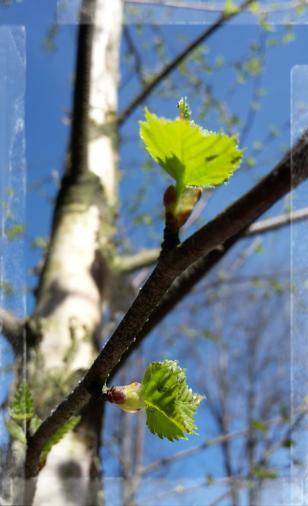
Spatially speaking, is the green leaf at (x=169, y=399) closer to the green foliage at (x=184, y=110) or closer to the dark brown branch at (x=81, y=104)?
the green foliage at (x=184, y=110)

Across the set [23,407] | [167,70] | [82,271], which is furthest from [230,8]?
[23,407]

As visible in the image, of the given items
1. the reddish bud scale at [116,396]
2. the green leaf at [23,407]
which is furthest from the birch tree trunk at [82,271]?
the reddish bud scale at [116,396]

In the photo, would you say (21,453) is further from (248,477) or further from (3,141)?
(248,477)

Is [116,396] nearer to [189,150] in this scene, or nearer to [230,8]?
[189,150]

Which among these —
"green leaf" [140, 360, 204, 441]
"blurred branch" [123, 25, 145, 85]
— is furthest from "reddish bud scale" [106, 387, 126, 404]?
"blurred branch" [123, 25, 145, 85]

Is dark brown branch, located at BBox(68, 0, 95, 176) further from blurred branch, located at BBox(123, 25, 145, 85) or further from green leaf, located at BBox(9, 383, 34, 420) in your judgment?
green leaf, located at BBox(9, 383, 34, 420)

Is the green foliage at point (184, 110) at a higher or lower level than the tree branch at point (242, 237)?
lower

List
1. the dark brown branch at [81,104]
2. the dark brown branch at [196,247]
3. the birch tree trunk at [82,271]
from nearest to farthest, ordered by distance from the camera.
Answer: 1. the dark brown branch at [196,247]
2. the birch tree trunk at [82,271]
3. the dark brown branch at [81,104]
